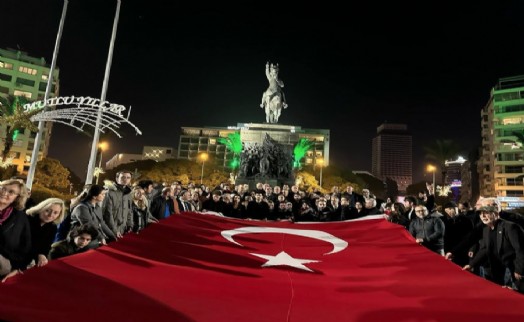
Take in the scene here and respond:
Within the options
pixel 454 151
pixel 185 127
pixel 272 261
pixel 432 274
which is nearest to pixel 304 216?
pixel 272 261

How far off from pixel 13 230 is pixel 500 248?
7813 millimetres

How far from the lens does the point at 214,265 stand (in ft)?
18.6

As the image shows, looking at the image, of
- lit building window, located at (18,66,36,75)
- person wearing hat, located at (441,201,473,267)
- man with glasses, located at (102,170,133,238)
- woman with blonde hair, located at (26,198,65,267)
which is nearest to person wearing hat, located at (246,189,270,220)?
man with glasses, located at (102,170,133,238)

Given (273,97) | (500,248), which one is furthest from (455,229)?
Result: (273,97)

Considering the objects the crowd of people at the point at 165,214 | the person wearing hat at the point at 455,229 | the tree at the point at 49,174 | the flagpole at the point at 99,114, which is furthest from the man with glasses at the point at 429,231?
the tree at the point at 49,174

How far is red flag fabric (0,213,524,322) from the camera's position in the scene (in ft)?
11.8

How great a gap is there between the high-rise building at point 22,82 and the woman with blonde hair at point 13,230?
93329 mm

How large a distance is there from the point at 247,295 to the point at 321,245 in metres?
3.66

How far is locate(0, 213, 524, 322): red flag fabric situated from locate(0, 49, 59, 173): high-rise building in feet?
307

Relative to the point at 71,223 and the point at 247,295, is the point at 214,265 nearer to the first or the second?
the point at 247,295

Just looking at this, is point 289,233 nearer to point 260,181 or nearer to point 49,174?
point 260,181

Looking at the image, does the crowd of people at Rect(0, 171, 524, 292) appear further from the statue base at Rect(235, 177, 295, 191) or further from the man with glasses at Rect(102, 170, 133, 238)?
the statue base at Rect(235, 177, 295, 191)

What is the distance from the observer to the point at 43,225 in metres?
5.34

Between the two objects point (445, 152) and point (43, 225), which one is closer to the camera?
point (43, 225)
